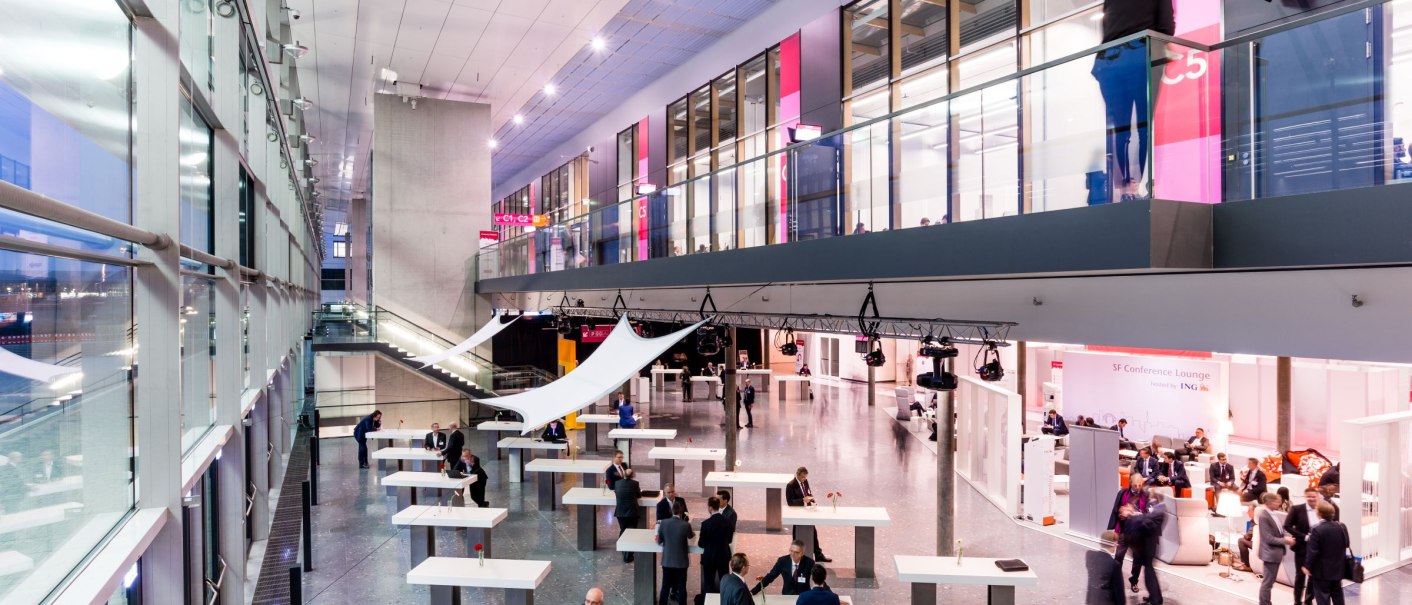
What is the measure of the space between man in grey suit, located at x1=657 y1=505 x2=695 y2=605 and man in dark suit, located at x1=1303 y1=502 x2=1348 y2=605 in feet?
21.5

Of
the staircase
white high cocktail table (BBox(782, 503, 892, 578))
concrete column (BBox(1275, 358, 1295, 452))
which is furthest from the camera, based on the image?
the staircase

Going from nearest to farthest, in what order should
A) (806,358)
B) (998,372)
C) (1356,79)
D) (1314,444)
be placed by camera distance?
(1356,79) < (998,372) < (1314,444) < (806,358)

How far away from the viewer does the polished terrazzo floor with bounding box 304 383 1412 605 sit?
8867 mm

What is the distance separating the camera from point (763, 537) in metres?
10.9

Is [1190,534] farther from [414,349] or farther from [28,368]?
[414,349]

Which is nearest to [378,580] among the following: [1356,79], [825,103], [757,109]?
[1356,79]

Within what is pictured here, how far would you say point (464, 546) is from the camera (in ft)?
35.6

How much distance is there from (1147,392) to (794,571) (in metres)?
13.4

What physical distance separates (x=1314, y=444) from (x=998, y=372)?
39.4ft

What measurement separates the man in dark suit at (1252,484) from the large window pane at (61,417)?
13690 mm

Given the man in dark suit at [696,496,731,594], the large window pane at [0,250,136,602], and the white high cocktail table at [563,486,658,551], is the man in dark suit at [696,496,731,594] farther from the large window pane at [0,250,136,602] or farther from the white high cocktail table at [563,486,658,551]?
the large window pane at [0,250,136,602]

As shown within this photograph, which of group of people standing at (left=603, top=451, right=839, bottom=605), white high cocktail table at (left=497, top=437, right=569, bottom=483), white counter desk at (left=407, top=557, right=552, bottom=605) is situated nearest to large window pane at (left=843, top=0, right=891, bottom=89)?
group of people standing at (left=603, top=451, right=839, bottom=605)

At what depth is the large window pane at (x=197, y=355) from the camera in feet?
20.4

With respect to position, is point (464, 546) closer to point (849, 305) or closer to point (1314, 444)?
point (849, 305)
